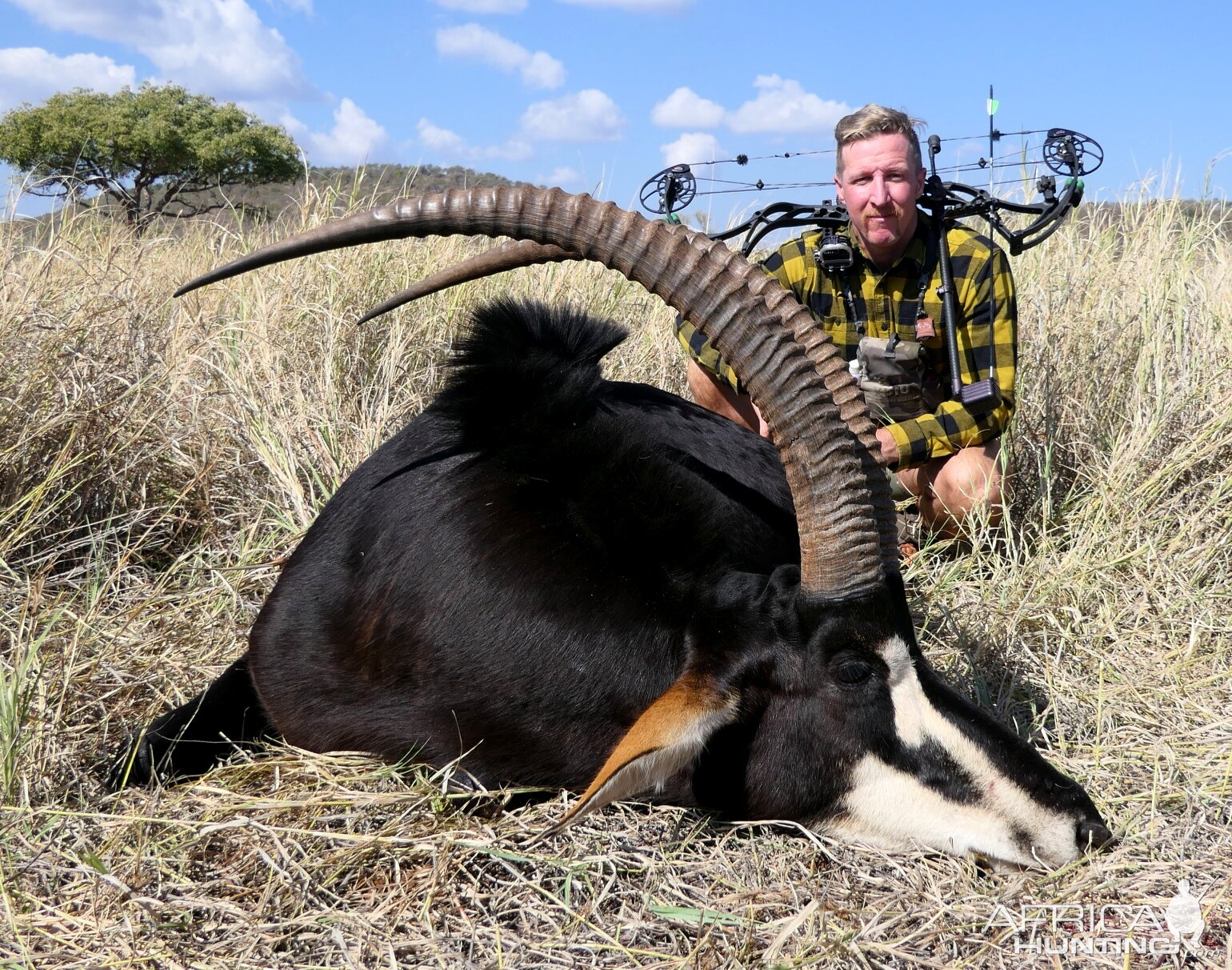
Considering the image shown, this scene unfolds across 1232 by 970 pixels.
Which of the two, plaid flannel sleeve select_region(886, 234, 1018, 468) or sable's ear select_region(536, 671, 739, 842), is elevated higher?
plaid flannel sleeve select_region(886, 234, 1018, 468)

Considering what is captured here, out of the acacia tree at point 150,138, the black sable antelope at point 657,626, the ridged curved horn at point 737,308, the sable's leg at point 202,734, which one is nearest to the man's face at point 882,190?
the black sable antelope at point 657,626

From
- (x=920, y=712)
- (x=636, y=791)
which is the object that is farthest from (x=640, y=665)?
(x=920, y=712)

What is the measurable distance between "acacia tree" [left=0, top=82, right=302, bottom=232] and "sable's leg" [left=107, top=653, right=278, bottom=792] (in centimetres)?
1931

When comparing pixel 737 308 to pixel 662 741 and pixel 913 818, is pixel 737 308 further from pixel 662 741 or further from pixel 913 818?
pixel 913 818

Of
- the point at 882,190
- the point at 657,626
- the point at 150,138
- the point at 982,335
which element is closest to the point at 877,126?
the point at 882,190

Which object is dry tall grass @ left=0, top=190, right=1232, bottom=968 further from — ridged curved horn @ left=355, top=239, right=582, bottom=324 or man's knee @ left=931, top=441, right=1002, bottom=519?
ridged curved horn @ left=355, top=239, right=582, bottom=324

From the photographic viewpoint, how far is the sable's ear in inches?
83.1

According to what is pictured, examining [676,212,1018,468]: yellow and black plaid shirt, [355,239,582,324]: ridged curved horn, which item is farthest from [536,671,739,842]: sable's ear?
[676,212,1018,468]: yellow and black plaid shirt

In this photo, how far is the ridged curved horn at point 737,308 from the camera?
2.35 meters

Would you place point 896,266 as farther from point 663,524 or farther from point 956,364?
point 663,524

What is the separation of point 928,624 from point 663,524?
1.59 metres

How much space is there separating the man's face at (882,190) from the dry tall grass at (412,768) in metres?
1.05

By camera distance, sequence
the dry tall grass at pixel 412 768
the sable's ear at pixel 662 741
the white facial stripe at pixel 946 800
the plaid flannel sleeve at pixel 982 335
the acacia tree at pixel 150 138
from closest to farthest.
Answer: the sable's ear at pixel 662 741
the dry tall grass at pixel 412 768
the white facial stripe at pixel 946 800
the plaid flannel sleeve at pixel 982 335
the acacia tree at pixel 150 138

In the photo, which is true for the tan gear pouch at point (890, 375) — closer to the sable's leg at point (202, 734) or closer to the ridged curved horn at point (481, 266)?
the ridged curved horn at point (481, 266)
